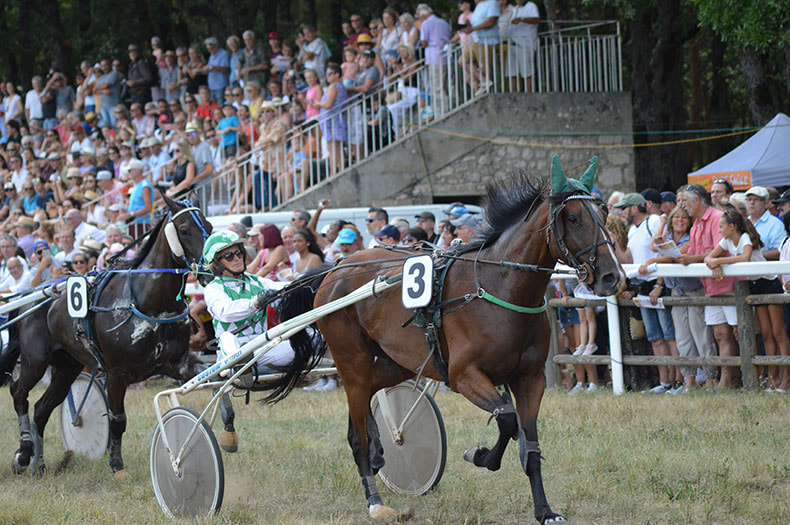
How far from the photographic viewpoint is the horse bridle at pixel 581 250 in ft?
18.0

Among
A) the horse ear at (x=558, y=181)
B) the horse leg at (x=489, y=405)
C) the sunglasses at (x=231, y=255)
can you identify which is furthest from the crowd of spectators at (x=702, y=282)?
the sunglasses at (x=231, y=255)

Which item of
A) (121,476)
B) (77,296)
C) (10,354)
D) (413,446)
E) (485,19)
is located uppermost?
(485,19)

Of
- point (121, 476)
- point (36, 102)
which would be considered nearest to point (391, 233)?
point (121, 476)

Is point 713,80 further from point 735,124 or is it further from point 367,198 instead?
point 367,198

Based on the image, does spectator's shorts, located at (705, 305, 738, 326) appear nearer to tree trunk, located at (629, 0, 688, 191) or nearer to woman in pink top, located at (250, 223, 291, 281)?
woman in pink top, located at (250, 223, 291, 281)

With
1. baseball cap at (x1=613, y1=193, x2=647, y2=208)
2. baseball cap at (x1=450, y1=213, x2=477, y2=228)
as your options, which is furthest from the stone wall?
baseball cap at (x1=613, y1=193, x2=647, y2=208)

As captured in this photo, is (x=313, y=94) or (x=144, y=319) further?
(x=313, y=94)

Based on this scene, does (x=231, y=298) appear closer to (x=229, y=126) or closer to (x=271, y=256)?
(x=271, y=256)

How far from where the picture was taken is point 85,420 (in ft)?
29.3

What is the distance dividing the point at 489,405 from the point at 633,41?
54.3ft

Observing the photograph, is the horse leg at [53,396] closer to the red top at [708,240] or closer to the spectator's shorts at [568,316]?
the spectator's shorts at [568,316]

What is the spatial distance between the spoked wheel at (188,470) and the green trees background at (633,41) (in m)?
9.87

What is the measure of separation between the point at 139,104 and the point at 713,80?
43.9 feet

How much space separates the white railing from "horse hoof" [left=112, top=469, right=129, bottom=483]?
9.46 m
